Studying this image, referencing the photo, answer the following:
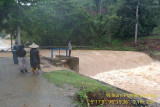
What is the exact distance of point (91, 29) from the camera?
3231 centimetres

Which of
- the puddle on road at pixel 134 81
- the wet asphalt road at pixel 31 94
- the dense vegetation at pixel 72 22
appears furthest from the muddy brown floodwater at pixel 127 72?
the dense vegetation at pixel 72 22

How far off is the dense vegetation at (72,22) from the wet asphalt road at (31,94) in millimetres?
15218

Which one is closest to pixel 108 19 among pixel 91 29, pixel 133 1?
pixel 91 29

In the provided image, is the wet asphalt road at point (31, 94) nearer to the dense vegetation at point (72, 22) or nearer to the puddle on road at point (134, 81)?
the puddle on road at point (134, 81)

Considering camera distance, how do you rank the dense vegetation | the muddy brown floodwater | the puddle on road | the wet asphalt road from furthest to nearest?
the dense vegetation
the muddy brown floodwater
the puddle on road
the wet asphalt road

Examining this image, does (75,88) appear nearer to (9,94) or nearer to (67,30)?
(9,94)

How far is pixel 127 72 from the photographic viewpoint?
60.7 feet

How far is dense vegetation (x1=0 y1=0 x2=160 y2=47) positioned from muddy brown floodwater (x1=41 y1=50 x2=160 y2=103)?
31.4 ft

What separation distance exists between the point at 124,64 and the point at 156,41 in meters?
13.6

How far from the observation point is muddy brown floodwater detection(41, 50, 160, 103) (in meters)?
13.3

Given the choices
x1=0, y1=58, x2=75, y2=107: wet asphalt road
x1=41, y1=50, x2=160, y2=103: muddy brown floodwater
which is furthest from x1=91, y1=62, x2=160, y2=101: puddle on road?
x1=0, y1=58, x2=75, y2=107: wet asphalt road

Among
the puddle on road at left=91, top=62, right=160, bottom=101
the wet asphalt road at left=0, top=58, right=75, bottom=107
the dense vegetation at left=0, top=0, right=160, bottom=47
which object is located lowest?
the puddle on road at left=91, top=62, right=160, bottom=101

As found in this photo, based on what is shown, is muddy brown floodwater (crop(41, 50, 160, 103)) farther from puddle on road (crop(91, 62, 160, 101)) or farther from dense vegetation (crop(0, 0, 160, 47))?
dense vegetation (crop(0, 0, 160, 47))

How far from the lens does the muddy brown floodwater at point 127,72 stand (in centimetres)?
Result: 1327
